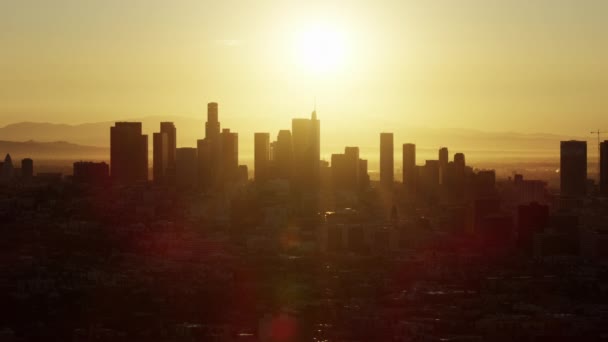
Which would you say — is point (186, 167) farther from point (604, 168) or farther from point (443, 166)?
point (604, 168)

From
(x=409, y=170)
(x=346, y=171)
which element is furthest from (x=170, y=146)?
(x=409, y=170)

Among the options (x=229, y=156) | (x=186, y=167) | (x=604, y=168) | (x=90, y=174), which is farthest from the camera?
Result: (x=229, y=156)

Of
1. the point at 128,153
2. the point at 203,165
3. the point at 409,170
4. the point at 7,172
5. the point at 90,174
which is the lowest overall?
the point at 90,174

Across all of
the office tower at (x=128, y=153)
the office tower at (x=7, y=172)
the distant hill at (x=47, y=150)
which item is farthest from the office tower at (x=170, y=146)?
the distant hill at (x=47, y=150)

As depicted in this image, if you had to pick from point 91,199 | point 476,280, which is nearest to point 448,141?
point 91,199

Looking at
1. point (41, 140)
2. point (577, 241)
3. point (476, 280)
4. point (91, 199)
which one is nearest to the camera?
point (476, 280)

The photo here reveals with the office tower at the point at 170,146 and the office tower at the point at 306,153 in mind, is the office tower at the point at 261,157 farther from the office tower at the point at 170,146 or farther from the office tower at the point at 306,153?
the office tower at the point at 170,146

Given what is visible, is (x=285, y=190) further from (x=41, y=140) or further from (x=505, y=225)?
(x=41, y=140)
